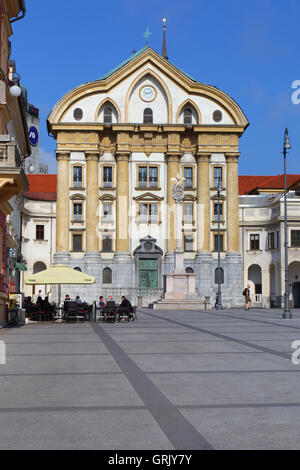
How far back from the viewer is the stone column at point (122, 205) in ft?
233

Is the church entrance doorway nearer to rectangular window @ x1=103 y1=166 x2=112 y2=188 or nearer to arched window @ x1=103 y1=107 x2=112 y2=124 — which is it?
rectangular window @ x1=103 y1=166 x2=112 y2=188

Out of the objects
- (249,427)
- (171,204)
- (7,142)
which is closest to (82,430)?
(249,427)

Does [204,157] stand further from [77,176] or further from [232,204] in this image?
[77,176]

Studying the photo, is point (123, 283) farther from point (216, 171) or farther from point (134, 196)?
point (216, 171)

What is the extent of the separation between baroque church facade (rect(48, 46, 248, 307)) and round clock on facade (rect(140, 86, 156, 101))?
0.11 metres

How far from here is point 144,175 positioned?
72875 millimetres

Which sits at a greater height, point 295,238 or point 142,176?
point 142,176

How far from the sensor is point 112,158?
73.2 meters

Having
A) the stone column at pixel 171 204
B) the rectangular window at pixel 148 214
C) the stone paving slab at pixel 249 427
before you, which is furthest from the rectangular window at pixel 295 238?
the stone paving slab at pixel 249 427

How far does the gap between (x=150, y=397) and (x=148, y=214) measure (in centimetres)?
6215

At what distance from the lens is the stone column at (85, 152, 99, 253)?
71312mm

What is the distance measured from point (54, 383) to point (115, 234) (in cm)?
6023

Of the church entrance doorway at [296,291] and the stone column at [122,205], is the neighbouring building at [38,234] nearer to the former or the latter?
the stone column at [122,205]
